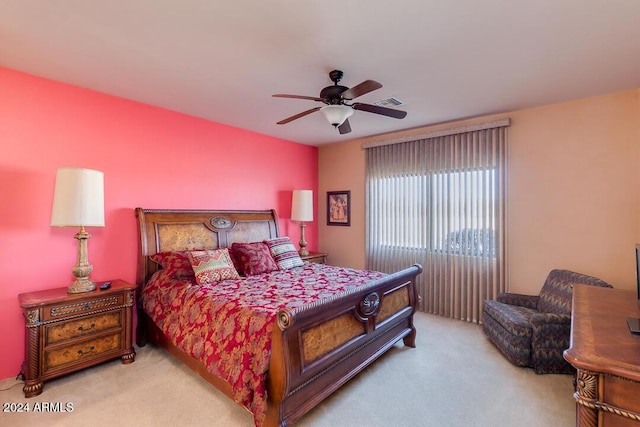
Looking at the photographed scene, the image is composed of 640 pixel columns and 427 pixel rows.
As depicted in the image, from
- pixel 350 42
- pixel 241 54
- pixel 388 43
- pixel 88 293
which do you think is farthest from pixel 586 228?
pixel 88 293

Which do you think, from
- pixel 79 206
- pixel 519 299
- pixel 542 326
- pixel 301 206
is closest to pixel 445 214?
pixel 519 299

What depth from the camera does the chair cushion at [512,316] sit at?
276 cm

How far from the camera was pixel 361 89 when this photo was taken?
82.6 inches

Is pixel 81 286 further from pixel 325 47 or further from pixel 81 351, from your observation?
pixel 325 47

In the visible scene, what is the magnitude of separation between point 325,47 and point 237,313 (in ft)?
6.95

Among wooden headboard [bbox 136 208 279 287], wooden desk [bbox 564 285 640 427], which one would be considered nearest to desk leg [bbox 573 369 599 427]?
wooden desk [bbox 564 285 640 427]

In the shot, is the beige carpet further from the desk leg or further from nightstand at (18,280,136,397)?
the desk leg

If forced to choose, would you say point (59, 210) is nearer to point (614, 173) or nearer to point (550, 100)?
point (550, 100)

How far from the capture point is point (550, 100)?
3273 millimetres

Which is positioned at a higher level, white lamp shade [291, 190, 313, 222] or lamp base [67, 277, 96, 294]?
white lamp shade [291, 190, 313, 222]

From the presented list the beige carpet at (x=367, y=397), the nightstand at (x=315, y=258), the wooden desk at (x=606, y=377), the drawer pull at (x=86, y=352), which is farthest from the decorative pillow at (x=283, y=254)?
the wooden desk at (x=606, y=377)

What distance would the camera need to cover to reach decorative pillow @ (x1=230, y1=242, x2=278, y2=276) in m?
3.47

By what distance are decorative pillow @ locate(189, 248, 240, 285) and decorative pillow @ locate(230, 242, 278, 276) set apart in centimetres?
20

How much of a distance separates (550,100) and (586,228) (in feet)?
4.85
